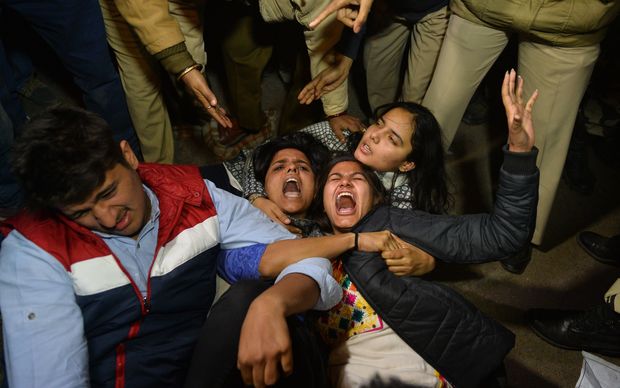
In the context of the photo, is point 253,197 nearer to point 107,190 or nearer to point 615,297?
point 107,190

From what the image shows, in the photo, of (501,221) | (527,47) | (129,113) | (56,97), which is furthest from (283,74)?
(501,221)

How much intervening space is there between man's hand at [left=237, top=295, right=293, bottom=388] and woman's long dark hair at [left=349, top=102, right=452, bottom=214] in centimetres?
118

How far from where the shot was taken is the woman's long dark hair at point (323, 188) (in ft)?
6.95

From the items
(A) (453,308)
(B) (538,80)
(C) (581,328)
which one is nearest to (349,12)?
(B) (538,80)

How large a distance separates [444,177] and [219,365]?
1.53 metres

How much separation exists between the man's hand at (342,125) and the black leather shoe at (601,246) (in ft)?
4.35

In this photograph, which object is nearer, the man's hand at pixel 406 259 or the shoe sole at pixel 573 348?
the man's hand at pixel 406 259

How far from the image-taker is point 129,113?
2650mm

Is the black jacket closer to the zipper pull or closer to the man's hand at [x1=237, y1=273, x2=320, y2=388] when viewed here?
the man's hand at [x1=237, y1=273, x2=320, y2=388]

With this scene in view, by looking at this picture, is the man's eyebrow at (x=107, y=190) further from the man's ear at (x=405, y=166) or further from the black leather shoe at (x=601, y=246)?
the black leather shoe at (x=601, y=246)

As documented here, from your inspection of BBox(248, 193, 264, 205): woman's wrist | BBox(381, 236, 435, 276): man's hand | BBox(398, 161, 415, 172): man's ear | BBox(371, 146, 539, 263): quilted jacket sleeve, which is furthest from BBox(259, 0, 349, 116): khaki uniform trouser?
BBox(381, 236, 435, 276): man's hand

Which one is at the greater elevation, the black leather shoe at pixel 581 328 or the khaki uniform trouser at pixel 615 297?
the khaki uniform trouser at pixel 615 297

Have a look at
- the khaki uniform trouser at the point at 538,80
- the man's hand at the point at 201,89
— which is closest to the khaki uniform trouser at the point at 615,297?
the khaki uniform trouser at the point at 538,80

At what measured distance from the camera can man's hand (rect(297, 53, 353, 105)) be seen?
2.44 m
